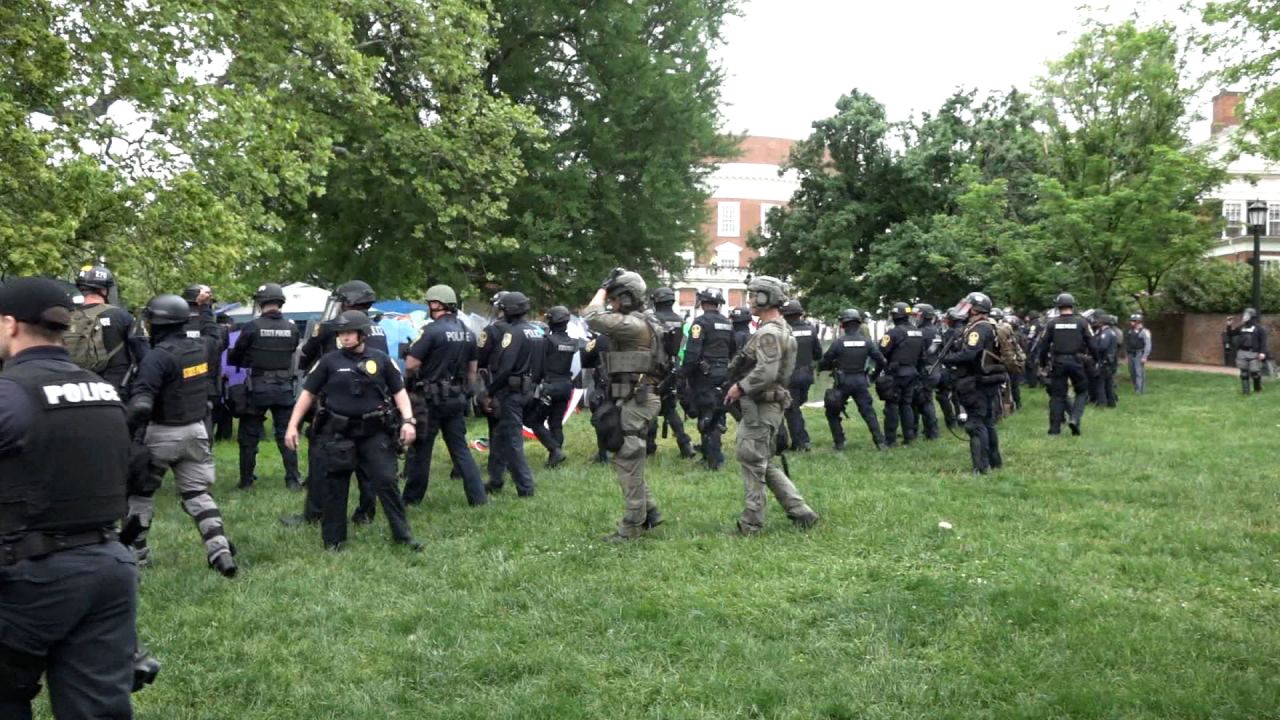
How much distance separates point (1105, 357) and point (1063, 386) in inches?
174

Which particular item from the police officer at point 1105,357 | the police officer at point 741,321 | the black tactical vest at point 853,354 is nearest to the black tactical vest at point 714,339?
the police officer at point 741,321

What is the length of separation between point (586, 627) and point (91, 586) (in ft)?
9.71

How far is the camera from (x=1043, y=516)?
28.6 feet

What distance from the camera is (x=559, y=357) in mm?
12531

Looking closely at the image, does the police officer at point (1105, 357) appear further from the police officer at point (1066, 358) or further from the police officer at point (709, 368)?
the police officer at point (709, 368)

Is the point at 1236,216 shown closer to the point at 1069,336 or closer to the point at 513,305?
the point at 1069,336

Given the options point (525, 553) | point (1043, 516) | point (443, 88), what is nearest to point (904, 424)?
point (1043, 516)

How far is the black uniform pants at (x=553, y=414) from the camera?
1246cm

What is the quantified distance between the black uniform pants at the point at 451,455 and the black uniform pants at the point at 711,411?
10.6 ft

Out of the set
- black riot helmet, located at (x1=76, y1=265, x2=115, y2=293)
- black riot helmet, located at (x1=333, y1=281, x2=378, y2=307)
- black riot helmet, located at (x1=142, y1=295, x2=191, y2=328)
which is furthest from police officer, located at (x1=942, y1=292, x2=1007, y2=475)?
black riot helmet, located at (x1=76, y1=265, x2=115, y2=293)

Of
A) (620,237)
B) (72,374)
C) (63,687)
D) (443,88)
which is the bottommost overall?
(63,687)

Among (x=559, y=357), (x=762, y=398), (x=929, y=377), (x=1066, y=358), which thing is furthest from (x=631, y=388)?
(x=1066, y=358)

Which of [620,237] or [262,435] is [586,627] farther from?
[620,237]

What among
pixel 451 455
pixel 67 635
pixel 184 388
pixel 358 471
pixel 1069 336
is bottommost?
pixel 451 455
